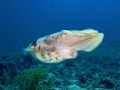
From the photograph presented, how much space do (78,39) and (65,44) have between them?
0.85 ft

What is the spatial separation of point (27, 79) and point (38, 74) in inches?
25.4

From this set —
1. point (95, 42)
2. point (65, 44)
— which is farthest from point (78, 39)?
point (95, 42)

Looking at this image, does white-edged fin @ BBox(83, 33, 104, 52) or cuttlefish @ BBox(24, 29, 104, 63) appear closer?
cuttlefish @ BBox(24, 29, 104, 63)

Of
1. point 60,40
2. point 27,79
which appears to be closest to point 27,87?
point 27,79

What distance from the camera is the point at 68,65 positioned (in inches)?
387

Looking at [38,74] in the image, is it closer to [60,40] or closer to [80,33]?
[60,40]

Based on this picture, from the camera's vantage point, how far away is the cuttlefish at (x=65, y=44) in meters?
1.96

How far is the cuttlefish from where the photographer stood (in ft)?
6.42

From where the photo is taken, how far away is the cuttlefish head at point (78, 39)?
1920 mm

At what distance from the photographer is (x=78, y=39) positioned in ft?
6.48

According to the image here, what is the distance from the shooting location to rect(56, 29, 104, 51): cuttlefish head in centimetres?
192

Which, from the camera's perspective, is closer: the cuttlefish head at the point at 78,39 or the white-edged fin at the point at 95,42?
the cuttlefish head at the point at 78,39

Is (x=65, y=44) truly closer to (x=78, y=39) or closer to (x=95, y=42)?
(x=78, y=39)

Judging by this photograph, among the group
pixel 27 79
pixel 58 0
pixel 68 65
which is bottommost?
pixel 27 79
